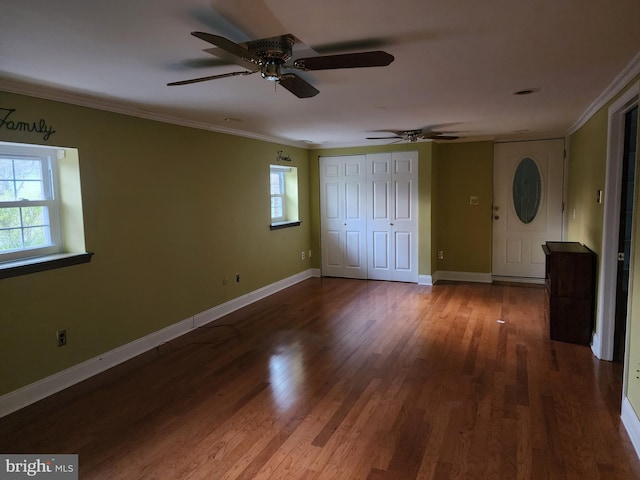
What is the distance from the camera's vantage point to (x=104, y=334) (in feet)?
11.6

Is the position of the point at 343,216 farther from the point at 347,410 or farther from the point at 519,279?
the point at 347,410

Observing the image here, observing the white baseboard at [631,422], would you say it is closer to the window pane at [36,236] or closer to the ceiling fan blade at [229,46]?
Answer: the ceiling fan blade at [229,46]

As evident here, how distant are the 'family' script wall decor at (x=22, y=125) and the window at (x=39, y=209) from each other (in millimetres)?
141

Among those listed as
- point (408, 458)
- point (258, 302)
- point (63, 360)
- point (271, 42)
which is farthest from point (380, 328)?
point (271, 42)

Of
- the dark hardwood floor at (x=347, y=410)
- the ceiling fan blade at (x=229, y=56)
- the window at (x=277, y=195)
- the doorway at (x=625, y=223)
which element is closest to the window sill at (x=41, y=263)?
the dark hardwood floor at (x=347, y=410)

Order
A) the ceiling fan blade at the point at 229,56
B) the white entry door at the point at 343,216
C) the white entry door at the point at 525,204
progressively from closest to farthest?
1. the ceiling fan blade at the point at 229,56
2. the white entry door at the point at 525,204
3. the white entry door at the point at 343,216

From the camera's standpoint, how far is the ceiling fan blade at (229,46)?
5.46ft

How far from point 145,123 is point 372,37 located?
2570 millimetres

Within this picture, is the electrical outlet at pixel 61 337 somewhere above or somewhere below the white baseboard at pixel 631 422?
above

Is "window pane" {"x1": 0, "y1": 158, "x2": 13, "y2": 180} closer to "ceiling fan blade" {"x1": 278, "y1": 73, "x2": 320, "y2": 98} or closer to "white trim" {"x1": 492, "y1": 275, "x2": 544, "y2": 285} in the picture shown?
"ceiling fan blade" {"x1": 278, "y1": 73, "x2": 320, "y2": 98}

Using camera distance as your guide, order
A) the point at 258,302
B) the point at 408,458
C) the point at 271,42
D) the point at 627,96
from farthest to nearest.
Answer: the point at 258,302 → the point at 627,96 → the point at 408,458 → the point at 271,42

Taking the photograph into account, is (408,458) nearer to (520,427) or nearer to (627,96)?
(520,427)

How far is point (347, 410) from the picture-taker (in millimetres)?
2828

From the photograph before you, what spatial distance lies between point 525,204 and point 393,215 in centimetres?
191
